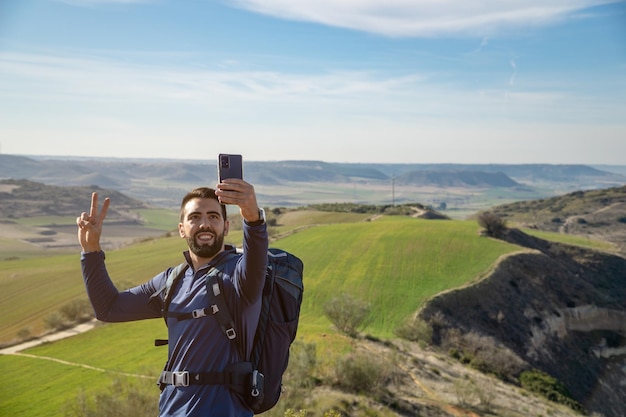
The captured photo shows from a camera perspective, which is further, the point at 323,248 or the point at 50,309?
the point at 323,248

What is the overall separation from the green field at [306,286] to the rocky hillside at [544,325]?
11.6 ft

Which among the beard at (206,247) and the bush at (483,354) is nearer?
the beard at (206,247)

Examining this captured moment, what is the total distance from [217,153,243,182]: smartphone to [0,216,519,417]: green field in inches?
965

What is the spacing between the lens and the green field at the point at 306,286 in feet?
99.3

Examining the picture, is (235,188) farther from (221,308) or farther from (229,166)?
(221,308)

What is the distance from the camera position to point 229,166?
4.25 meters

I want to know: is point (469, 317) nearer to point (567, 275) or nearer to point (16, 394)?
point (567, 275)

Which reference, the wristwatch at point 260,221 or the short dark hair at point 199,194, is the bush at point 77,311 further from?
the wristwatch at point 260,221

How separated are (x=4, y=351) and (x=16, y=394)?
47.1 feet

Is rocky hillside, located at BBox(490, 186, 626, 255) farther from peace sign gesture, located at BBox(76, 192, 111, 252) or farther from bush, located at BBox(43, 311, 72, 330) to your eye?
peace sign gesture, located at BBox(76, 192, 111, 252)

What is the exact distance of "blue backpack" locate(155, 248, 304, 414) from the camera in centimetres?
446

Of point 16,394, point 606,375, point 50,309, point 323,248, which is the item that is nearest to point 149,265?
point 50,309

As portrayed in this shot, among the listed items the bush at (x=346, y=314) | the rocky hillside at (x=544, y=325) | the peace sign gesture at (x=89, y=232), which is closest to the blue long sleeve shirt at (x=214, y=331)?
the peace sign gesture at (x=89, y=232)

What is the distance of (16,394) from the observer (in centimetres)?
2700
